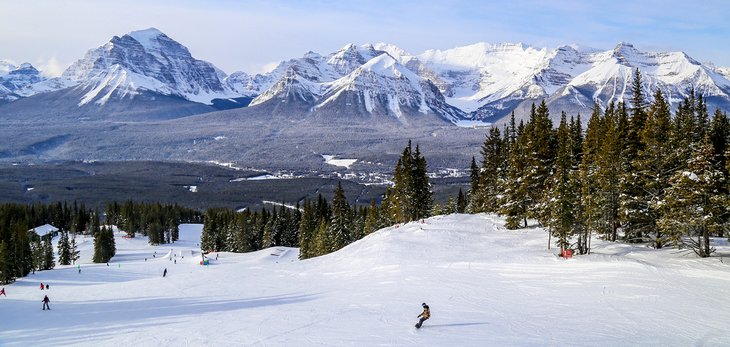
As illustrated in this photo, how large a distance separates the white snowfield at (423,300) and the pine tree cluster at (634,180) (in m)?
2.57

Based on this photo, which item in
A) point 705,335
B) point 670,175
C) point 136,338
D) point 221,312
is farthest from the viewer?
point 670,175

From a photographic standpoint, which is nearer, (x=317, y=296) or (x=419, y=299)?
(x=419, y=299)

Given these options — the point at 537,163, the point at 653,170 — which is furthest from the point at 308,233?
the point at 653,170

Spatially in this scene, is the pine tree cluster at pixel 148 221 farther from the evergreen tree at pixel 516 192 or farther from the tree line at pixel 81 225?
the evergreen tree at pixel 516 192

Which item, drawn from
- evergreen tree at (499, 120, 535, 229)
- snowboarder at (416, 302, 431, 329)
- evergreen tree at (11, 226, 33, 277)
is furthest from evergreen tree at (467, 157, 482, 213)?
evergreen tree at (11, 226, 33, 277)

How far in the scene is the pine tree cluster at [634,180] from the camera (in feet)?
135

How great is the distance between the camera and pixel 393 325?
95.9ft

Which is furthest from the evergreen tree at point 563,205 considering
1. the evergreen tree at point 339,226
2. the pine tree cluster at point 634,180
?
the evergreen tree at point 339,226

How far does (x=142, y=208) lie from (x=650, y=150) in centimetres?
14558

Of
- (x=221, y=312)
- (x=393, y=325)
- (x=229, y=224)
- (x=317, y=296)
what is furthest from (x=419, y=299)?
(x=229, y=224)

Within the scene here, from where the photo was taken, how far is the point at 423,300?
3531 centimetres

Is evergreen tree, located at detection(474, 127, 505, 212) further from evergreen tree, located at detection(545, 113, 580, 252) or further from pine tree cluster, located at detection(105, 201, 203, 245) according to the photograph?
pine tree cluster, located at detection(105, 201, 203, 245)

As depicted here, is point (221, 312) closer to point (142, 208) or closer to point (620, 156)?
point (620, 156)

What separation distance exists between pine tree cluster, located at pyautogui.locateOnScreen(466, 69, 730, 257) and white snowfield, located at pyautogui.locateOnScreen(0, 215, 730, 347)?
2570mm
